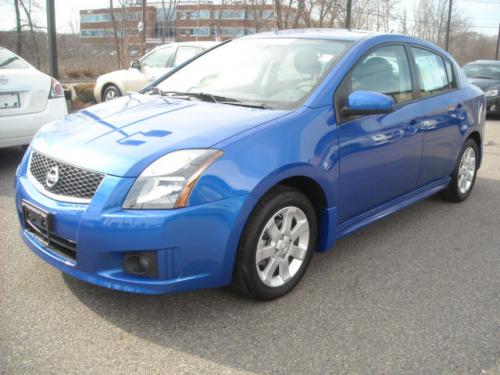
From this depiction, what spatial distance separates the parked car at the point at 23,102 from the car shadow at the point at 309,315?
Answer: 121 inches

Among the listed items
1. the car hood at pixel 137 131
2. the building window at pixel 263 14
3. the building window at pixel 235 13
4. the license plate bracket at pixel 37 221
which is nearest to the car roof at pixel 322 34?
the car hood at pixel 137 131

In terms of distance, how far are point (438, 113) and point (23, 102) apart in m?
4.35

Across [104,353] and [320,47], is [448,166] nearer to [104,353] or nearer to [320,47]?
[320,47]

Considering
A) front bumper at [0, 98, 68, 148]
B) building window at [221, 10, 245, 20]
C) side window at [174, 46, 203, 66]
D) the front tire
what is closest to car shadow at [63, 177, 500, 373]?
the front tire

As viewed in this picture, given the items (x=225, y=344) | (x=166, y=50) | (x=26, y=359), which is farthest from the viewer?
(x=166, y=50)

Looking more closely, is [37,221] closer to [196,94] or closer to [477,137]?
[196,94]

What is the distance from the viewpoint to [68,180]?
8.94 feet

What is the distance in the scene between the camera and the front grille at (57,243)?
269 centimetres

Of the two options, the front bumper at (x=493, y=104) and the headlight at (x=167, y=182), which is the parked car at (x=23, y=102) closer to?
the headlight at (x=167, y=182)

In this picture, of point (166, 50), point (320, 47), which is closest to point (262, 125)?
point (320, 47)

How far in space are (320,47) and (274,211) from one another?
146 cm

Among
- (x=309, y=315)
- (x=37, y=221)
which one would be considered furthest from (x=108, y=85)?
(x=309, y=315)

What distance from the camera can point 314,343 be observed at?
8.64 feet

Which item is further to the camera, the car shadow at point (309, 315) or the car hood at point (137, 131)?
the car hood at point (137, 131)
